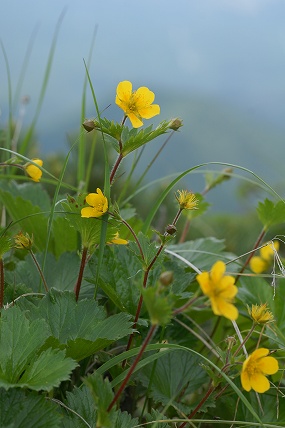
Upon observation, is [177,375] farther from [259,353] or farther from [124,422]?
[259,353]

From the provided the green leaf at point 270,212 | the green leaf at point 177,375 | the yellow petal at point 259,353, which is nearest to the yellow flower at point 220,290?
the yellow petal at point 259,353

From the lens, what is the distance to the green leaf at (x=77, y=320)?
0.91 meters

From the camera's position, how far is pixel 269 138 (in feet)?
94.2

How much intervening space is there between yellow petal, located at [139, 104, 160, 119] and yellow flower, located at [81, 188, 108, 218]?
157 mm

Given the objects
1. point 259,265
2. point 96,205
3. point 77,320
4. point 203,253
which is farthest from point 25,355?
point 259,265

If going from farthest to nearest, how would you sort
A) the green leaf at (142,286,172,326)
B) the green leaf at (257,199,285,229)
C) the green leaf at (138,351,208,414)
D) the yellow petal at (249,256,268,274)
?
the yellow petal at (249,256,268,274) < the green leaf at (257,199,285,229) < the green leaf at (138,351,208,414) < the green leaf at (142,286,172,326)

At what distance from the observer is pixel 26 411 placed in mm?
811

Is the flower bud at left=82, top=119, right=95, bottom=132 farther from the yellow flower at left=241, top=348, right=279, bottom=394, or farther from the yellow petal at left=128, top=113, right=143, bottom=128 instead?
the yellow flower at left=241, top=348, right=279, bottom=394

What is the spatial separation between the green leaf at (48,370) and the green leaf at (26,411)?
0.03m

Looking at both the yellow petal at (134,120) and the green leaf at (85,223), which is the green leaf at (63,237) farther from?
the yellow petal at (134,120)

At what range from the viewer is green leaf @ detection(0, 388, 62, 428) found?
2.59 feet

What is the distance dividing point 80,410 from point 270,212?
61cm

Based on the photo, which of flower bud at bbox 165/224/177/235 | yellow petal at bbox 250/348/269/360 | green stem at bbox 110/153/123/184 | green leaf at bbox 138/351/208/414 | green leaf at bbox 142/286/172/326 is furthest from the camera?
green leaf at bbox 138/351/208/414

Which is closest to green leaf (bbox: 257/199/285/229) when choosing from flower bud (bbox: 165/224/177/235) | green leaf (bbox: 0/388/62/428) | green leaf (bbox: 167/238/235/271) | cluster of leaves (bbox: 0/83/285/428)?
cluster of leaves (bbox: 0/83/285/428)
